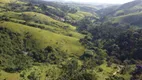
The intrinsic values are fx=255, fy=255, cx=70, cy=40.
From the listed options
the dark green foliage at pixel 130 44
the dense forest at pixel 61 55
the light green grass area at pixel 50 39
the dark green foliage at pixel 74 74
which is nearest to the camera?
the dark green foliage at pixel 74 74

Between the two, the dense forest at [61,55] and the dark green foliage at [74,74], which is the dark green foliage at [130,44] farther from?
the dark green foliage at [74,74]

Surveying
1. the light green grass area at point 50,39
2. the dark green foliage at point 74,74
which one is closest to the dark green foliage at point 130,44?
the light green grass area at point 50,39

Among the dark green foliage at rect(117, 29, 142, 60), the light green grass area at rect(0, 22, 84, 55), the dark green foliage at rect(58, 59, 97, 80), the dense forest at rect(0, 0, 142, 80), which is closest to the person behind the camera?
the dark green foliage at rect(58, 59, 97, 80)

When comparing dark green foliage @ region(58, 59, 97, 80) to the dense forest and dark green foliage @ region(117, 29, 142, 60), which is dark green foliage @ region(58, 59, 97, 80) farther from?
dark green foliage @ region(117, 29, 142, 60)

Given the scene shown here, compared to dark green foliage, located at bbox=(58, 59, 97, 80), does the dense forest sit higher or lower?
lower

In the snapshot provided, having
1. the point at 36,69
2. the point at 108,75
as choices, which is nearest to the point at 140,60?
the point at 108,75

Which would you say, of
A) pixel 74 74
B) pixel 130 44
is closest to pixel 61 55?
pixel 74 74

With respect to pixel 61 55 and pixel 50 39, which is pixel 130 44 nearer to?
pixel 61 55

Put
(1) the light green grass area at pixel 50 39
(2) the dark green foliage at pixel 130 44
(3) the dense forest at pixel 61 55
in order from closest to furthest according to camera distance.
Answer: (3) the dense forest at pixel 61 55, (2) the dark green foliage at pixel 130 44, (1) the light green grass area at pixel 50 39

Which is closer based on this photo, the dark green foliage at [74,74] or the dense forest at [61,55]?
the dark green foliage at [74,74]

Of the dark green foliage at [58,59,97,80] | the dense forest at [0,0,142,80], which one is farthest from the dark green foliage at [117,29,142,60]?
the dark green foliage at [58,59,97,80]
